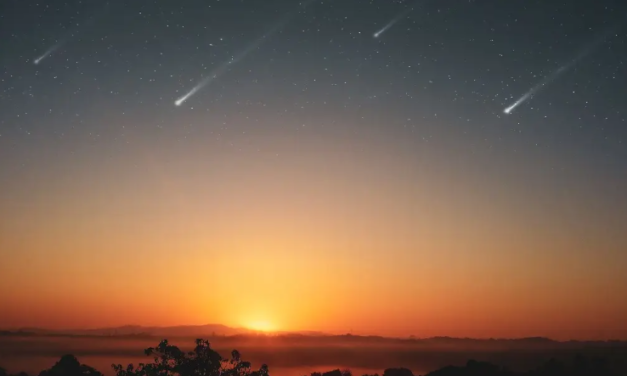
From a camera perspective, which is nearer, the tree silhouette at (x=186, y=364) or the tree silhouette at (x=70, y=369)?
the tree silhouette at (x=186, y=364)

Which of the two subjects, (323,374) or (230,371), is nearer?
(230,371)

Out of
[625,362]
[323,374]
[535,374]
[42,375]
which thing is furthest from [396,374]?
[42,375]

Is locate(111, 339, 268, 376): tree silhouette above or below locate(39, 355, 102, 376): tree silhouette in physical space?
above

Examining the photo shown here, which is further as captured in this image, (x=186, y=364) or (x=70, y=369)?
(x=70, y=369)

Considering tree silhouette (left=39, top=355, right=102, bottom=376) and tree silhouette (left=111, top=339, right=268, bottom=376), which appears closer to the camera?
tree silhouette (left=111, top=339, right=268, bottom=376)

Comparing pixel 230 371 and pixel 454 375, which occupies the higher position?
pixel 230 371

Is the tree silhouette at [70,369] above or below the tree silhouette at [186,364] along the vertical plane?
below

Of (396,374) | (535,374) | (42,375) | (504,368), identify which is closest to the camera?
(42,375)

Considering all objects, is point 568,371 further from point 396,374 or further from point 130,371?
point 130,371

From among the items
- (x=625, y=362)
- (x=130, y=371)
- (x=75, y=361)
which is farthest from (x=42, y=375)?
(x=625, y=362)

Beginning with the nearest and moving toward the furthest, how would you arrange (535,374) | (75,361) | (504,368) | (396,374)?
(75,361)
(535,374)
(504,368)
(396,374)
